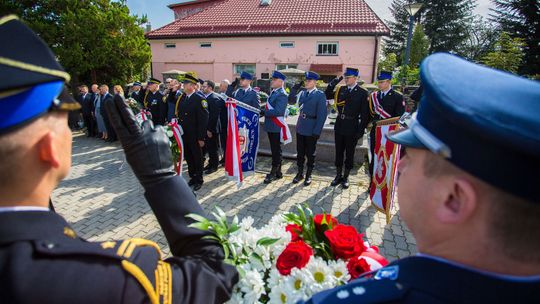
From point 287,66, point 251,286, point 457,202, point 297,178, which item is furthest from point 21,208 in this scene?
point 287,66

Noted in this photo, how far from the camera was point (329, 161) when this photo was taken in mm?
7344

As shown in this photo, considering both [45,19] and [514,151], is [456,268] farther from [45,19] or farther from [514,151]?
[45,19]

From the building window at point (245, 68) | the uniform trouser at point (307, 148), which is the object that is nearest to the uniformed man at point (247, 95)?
the uniform trouser at point (307, 148)

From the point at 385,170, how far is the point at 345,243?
9.94ft

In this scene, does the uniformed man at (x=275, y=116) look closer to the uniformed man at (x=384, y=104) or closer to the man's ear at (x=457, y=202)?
the uniformed man at (x=384, y=104)

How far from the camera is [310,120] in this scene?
575 cm

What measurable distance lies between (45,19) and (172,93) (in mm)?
14020

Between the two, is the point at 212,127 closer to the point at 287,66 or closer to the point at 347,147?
the point at 347,147

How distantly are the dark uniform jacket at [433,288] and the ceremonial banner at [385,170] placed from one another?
11.4 feet

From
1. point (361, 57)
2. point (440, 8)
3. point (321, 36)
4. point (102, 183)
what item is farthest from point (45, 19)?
point (440, 8)

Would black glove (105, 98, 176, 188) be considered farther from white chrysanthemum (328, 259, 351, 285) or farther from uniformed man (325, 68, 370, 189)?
uniformed man (325, 68, 370, 189)

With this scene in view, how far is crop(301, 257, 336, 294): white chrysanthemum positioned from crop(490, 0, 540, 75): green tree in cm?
2784

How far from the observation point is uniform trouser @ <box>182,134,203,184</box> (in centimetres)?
565

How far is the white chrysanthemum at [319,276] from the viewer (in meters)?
1.34
